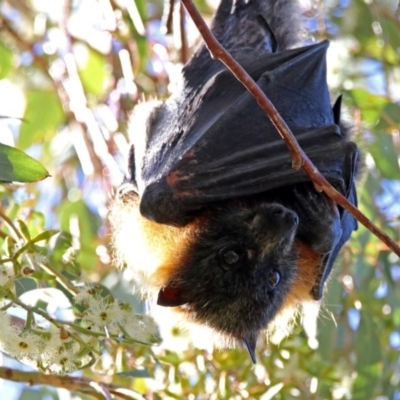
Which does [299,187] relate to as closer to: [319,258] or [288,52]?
[319,258]

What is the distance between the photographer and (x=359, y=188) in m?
3.63

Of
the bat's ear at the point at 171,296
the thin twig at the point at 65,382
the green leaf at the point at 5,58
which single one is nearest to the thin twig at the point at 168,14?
the green leaf at the point at 5,58

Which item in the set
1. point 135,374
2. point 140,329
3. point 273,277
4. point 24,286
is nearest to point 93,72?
point 273,277

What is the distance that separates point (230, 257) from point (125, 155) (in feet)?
2.38

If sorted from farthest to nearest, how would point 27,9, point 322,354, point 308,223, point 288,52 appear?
1. point 27,9
2. point 322,354
3. point 288,52
4. point 308,223

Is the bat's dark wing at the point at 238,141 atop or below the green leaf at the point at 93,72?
atop

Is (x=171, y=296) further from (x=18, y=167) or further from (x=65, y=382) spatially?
(x=18, y=167)

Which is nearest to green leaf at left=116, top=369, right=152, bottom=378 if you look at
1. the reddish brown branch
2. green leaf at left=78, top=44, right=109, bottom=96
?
the reddish brown branch

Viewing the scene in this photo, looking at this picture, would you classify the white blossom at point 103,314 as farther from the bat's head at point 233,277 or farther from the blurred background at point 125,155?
the bat's head at point 233,277

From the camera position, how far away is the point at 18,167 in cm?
203

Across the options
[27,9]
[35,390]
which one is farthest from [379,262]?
[27,9]

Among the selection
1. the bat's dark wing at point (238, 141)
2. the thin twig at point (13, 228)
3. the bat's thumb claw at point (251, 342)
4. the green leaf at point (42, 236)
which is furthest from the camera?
the bat's thumb claw at point (251, 342)

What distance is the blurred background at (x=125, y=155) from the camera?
9.46 feet

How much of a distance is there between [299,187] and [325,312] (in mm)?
856
